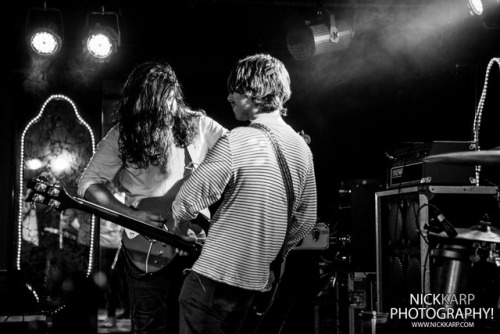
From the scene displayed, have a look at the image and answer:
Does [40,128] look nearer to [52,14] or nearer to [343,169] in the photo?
[52,14]

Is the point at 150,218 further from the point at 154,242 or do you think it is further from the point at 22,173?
the point at 22,173

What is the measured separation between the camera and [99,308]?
6.00m

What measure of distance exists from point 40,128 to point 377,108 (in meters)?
3.31

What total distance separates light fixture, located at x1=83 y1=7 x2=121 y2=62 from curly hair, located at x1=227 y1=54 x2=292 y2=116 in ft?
11.0

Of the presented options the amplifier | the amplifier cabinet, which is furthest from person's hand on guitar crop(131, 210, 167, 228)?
the amplifier

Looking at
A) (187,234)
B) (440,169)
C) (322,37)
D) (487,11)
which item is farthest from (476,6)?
(187,234)

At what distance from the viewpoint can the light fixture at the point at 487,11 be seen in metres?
4.62

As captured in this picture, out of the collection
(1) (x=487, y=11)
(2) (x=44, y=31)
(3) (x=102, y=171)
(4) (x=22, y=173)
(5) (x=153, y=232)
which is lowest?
(5) (x=153, y=232)

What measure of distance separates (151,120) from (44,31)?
10.0 ft

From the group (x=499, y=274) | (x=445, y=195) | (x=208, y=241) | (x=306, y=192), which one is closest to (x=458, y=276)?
(x=499, y=274)

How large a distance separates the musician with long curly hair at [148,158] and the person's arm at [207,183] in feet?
1.42

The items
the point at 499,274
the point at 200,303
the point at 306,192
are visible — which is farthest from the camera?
the point at 499,274

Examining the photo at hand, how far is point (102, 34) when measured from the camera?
5.45 m

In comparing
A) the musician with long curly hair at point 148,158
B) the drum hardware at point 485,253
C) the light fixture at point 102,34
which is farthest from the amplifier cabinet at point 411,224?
the light fixture at point 102,34
